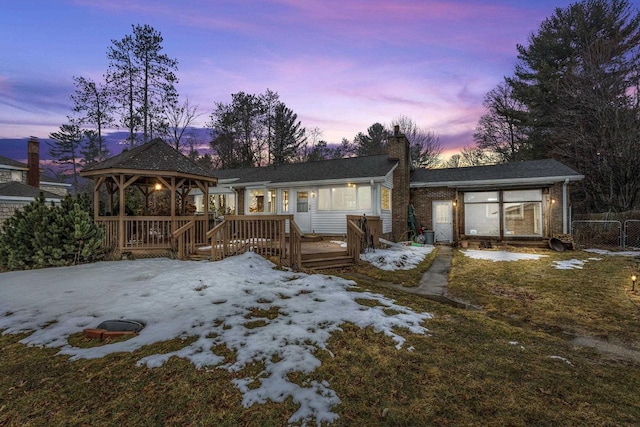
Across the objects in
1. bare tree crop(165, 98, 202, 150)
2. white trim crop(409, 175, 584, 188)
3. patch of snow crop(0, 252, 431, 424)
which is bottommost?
patch of snow crop(0, 252, 431, 424)

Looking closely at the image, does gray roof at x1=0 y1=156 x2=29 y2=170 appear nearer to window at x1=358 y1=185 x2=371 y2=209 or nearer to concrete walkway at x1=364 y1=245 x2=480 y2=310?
window at x1=358 y1=185 x2=371 y2=209

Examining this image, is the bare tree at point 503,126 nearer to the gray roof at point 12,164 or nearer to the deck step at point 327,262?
the deck step at point 327,262

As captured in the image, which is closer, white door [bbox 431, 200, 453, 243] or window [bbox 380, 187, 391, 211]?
window [bbox 380, 187, 391, 211]

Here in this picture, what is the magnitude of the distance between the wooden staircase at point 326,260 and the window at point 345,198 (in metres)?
5.19

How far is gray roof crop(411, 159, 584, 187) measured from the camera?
1309 cm

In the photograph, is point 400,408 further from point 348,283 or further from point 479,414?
point 348,283

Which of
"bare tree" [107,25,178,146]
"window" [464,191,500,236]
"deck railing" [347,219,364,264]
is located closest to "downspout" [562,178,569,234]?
"window" [464,191,500,236]

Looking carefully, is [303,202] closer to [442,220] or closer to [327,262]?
[327,262]

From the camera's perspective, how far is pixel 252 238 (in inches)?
328

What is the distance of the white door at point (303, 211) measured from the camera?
14602mm

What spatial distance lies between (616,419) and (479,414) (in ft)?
3.54

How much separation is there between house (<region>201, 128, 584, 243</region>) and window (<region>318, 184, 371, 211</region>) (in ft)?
0.16

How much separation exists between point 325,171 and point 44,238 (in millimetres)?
11355

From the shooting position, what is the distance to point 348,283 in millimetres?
6539
